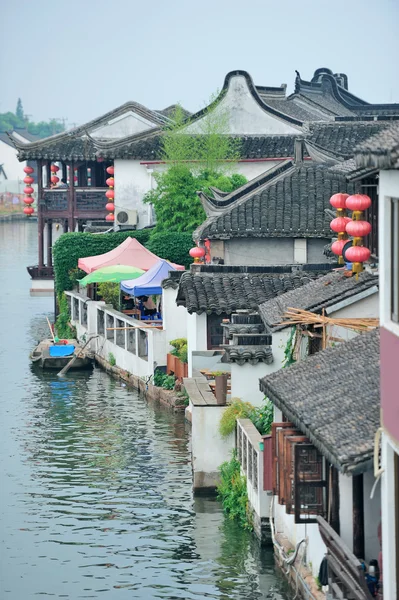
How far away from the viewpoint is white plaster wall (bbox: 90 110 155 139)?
54.3 metres

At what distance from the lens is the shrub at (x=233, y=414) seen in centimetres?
2233

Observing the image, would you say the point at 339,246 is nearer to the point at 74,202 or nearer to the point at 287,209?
the point at 287,209

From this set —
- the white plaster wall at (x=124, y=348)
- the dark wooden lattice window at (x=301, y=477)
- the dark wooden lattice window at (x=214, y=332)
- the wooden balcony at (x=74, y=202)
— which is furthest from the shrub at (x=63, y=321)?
the dark wooden lattice window at (x=301, y=477)

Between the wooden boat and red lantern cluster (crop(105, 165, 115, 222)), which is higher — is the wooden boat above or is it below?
below

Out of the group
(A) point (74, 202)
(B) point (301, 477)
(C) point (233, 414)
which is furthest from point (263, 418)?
(A) point (74, 202)

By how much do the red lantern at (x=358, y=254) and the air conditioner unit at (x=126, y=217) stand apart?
30280 millimetres

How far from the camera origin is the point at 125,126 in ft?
179

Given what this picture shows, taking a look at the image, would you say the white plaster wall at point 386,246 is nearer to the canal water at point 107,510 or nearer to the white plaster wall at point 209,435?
the canal water at point 107,510

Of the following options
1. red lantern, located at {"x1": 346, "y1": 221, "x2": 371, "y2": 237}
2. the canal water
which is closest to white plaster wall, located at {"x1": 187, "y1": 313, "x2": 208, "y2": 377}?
the canal water

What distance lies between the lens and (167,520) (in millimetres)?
22312

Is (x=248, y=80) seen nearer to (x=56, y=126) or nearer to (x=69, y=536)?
(x=69, y=536)

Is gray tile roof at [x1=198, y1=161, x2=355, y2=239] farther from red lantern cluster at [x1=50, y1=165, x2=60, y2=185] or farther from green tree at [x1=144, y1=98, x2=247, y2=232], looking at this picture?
red lantern cluster at [x1=50, y1=165, x2=60, y2=185]

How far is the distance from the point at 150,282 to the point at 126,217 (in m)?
13.7

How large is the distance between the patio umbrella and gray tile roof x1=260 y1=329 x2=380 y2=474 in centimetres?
2260
